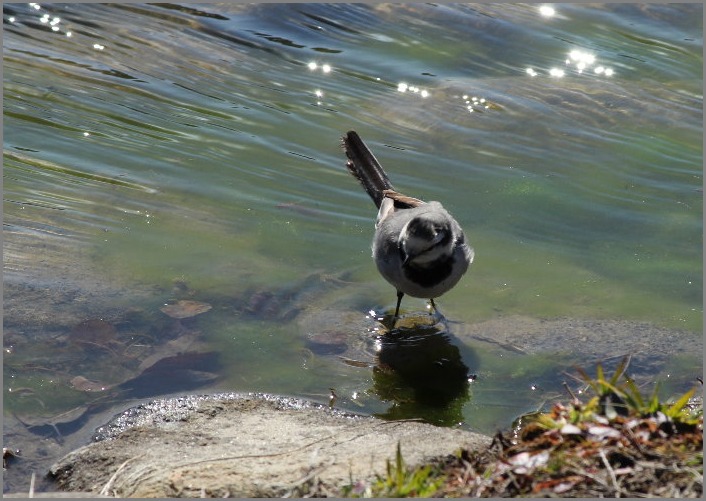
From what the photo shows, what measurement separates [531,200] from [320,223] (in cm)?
198

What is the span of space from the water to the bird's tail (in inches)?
13.6

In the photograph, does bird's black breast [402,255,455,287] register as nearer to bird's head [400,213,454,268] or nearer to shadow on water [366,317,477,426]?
bird's head [400,213,454,268]

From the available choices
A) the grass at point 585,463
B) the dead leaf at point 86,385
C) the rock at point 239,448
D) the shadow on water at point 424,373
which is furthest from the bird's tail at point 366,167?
the grass at point 585,463

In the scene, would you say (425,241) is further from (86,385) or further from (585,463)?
(585,463)

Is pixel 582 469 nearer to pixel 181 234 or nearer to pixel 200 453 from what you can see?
pixel 200 453

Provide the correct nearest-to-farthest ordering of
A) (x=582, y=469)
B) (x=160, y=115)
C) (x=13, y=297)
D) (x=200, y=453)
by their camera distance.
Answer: (x=582, y=469) < (x=200, y=453) < (x=13, y=297) < (x=160, y=115)

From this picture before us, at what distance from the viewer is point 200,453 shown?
4582mm

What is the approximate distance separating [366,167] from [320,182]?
0.85m

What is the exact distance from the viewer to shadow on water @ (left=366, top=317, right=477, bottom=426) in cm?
569

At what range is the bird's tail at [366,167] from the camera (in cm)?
786

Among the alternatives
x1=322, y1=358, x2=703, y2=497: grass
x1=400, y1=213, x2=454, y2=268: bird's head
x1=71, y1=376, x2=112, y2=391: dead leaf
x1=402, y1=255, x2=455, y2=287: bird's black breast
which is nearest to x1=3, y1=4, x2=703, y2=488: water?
x1=71, y1=376, x2=112, y2=391: dead leaf

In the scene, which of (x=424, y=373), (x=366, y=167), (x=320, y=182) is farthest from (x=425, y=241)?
(x=320, y=182)

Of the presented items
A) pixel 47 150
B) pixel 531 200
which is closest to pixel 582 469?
pixel 531 200

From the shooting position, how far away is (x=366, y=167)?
7953 mm
